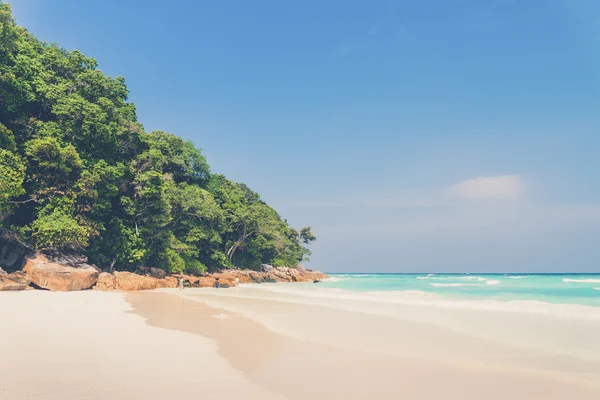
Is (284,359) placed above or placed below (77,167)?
below

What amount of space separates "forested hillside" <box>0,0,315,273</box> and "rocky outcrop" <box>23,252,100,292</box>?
0.82m

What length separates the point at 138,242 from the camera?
29094 millimetres

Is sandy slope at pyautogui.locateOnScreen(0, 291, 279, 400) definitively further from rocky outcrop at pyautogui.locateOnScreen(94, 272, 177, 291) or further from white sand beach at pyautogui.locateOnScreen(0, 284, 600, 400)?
rocky outcrop at pyautogui.locateOnScreen(94, 272, 177, 291)

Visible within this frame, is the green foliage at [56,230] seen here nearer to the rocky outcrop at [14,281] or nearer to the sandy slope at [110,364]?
the rocky outcrop at [14,281]

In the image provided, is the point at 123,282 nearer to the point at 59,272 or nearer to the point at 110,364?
the point at 59,272

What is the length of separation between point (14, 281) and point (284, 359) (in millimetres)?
18694

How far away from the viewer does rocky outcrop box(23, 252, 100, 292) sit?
66.9ft

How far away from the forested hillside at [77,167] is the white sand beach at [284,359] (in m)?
13.6

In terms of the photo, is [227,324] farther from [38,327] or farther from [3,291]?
[3,291]

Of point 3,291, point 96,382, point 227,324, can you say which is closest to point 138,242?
point 3,291

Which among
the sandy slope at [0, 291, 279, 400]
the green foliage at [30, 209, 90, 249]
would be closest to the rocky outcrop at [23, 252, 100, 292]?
the green foliage at [30, 209, 90, 249]

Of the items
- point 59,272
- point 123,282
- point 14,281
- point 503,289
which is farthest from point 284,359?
point 503,289

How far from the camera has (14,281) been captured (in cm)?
1908

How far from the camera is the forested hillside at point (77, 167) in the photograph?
2198 cm
